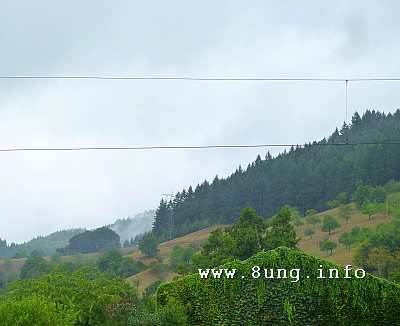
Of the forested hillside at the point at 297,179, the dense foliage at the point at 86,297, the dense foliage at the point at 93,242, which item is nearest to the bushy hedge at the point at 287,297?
the dense foliage at the point at 86,297

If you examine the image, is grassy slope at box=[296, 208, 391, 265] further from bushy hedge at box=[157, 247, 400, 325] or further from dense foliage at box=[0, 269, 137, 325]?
dense foliage at box=[0, 269, 137, 325]

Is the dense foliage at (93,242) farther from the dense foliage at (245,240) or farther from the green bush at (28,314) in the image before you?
the green bush at (28,314)

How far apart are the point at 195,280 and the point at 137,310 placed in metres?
3.31

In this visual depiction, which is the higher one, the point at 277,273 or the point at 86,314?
the point at 277,273

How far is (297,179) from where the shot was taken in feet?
427

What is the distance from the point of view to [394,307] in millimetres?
29422

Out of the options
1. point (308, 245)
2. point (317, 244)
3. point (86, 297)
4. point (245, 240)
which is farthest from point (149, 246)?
point (86, 297)

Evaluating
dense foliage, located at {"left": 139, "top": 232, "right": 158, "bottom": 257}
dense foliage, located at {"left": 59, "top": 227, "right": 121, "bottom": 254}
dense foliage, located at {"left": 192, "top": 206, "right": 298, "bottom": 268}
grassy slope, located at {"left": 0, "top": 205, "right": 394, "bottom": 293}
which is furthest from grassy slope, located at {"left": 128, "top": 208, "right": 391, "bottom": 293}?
dense foliage, located at {"left": 59, "top": 227, "right": 121, "bottom": 254}

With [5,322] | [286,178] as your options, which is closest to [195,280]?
[5,322]

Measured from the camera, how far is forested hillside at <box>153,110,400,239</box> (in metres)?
119

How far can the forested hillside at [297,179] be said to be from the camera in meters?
119

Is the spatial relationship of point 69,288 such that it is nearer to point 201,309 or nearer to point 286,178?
point 201,309

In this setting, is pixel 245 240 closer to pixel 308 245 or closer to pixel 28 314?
pixel 28 314

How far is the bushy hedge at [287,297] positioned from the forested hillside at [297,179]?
84.4m
